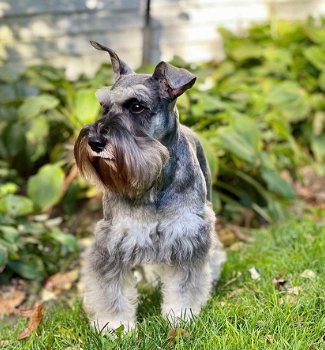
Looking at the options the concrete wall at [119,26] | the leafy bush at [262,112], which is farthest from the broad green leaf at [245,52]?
the concrete wall at [119,26]

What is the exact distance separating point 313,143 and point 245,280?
3.38 metres

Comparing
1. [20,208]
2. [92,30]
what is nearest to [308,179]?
[92,30]

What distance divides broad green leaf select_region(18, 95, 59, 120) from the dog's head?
7.84ft

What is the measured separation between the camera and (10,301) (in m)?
4.79

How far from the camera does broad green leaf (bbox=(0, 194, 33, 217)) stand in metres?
5.12

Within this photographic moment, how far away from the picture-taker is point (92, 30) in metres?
7.40

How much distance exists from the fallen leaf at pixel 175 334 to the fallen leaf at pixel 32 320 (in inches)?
30.1

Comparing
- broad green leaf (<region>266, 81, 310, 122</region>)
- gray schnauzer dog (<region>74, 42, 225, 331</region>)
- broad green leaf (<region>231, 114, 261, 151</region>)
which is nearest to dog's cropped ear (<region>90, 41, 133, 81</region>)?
gray schnauzer dog (<region>74, 42, 225, 331</region>)

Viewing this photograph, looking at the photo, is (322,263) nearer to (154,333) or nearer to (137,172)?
(154,333)

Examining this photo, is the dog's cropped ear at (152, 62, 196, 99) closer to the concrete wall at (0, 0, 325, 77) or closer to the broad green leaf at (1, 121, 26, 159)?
the broad green leaf at (1, 121, 26, 159)

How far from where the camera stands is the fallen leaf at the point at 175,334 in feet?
11.4

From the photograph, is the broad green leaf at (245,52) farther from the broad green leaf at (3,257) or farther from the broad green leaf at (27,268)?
the broad green leaf at (3,257)

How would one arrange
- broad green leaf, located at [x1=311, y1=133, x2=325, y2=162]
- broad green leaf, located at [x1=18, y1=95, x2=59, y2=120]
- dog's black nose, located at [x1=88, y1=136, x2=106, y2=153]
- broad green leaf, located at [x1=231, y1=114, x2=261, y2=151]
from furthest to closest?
broad green leaf, located at [x1=311, y1=133, x2=325, y2=162] → broad green leaf, located at [x1=18, y1=95, x2=59, y2=120] → broad green leaf, located at [x1=231, y1=114, x2=261, y2=151] → dog's black nose, located at [x1=88, y1=136, x2=106, y2=153]

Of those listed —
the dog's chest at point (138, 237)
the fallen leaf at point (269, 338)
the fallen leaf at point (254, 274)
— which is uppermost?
the dog's chest at point (138, 237)
